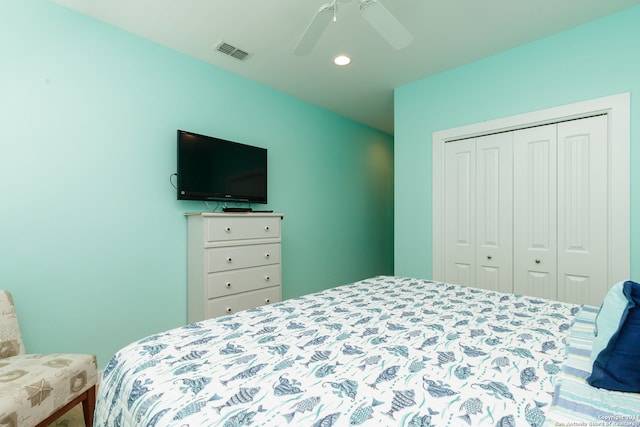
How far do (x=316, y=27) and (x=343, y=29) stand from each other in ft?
2.56

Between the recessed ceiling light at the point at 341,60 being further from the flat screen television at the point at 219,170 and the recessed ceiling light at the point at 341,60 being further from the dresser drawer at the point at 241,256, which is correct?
the dresser drawer at the point at 241,256

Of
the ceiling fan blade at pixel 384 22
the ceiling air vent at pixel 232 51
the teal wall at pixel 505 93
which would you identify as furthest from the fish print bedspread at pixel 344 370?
the ceiling air vent at pixel 232 51

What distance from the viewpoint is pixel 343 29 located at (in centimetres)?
231

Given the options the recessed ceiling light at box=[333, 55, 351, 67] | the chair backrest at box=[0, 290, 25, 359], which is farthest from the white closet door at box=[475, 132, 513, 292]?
the chair backrest at box=[0, 290, 25, 359]

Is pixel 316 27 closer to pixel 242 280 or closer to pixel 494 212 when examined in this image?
pixel 242 280

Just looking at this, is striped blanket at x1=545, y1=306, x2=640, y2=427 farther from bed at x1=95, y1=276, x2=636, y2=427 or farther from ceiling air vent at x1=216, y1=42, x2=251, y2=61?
ceiling air vent at x1=216, y1=42, x2=251, y2=61

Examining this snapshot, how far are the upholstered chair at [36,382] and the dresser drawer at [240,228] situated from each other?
1094 millimetres

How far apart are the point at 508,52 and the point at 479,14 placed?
0.67m

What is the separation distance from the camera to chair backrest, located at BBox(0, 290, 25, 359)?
1.62 m

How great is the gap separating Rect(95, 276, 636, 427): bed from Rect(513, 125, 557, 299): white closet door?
1.16 m

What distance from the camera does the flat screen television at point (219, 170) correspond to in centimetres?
252

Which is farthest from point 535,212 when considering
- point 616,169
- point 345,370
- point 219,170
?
point 219,170

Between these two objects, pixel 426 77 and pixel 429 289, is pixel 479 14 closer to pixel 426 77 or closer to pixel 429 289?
pixel 426 77

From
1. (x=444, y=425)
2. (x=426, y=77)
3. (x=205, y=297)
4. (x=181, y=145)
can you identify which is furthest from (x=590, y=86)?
(x=205, y=297)
